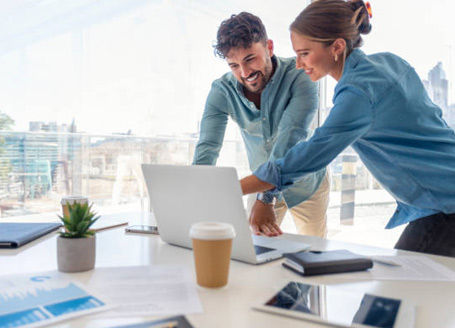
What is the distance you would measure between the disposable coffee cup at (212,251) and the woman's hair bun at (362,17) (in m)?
0.95

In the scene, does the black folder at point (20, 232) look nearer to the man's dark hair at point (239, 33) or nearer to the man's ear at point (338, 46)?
the man's dark hair at point (239, 33)

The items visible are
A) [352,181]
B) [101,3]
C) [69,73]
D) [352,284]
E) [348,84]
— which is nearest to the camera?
[352,284]

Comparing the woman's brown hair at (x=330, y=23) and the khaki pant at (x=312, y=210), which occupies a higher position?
the woman's brown hair at (x=330, y=23)

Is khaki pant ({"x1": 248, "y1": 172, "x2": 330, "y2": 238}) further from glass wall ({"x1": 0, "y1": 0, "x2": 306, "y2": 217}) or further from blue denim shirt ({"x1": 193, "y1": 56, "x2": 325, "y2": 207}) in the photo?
glass wall ({"x1": 0, "y1": 0, "x2": 306, "y2": 217})

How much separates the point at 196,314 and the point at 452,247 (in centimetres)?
94

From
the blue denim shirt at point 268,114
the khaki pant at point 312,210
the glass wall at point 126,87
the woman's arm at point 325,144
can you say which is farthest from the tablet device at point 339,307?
the glass wall at point 126,87

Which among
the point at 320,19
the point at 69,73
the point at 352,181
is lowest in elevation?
the point at 352,181

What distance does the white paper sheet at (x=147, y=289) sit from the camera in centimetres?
60

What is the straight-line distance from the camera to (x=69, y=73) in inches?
163

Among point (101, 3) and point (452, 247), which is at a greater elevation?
point (101, 3)

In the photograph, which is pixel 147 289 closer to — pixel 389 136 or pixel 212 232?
pixel 212 232

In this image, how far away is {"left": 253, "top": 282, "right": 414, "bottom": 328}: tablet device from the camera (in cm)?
56

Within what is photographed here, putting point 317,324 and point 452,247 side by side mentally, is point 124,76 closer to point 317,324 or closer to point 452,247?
point 452,247

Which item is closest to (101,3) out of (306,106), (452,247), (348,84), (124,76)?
(124,76)
